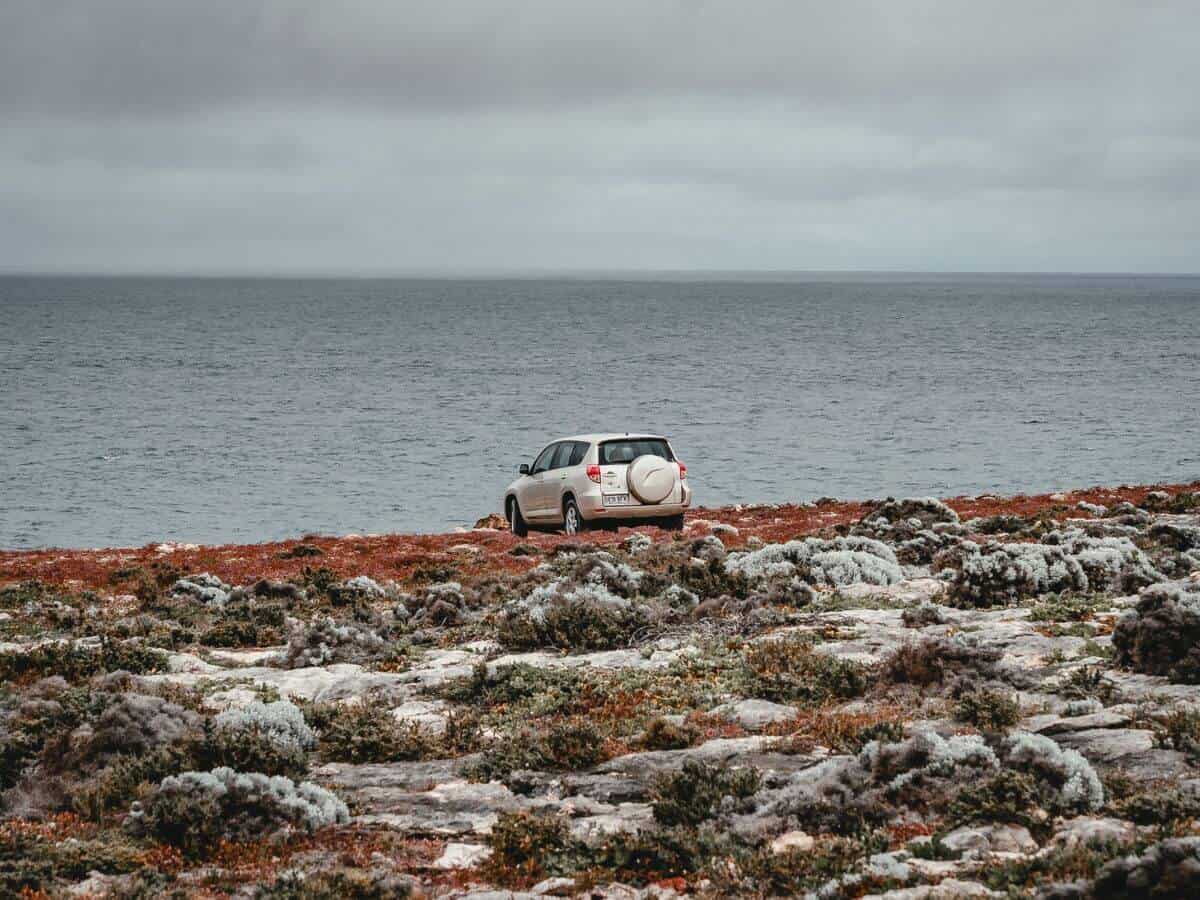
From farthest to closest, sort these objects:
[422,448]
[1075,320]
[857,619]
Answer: [1075,320] < [422,448] < [857,619]

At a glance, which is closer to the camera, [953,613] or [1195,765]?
[1195,765]

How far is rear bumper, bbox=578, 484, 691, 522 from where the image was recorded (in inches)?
970

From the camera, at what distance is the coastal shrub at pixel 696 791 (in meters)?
7.57

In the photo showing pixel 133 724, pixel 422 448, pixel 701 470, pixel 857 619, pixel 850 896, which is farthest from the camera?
pixel 422 448

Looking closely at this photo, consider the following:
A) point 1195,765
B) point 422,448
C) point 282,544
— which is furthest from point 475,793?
point 422,448

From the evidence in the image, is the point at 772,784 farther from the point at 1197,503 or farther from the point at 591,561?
the point at 1197,503

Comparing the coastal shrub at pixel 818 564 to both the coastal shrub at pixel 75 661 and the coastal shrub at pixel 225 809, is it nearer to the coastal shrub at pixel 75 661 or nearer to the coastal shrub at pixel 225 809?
the coastal shrub at pixel 75 661

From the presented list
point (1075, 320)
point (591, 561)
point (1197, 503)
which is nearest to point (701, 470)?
point (1197, 503)

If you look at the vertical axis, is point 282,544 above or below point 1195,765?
below

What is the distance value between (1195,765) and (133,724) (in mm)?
7766

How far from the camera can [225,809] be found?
26.0 ft

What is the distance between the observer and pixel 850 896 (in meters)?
6.16

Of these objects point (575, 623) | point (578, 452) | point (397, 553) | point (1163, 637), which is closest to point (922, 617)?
point (1163, 637)

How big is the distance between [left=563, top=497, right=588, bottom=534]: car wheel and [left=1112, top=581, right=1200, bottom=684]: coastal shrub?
15519 mm
